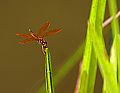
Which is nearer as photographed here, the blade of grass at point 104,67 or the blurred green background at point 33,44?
the blade of grass at point 104,67

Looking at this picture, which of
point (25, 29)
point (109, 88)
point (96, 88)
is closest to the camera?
point (109, 88)

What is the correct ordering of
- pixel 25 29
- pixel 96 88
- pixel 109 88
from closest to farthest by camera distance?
1. pixel 109 88
2. pixel 25 29
3. pixel 96 88

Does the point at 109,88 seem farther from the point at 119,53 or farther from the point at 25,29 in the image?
the point at 25,29

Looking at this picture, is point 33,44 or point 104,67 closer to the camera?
point 104,67

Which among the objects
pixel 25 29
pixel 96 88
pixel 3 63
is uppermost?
pixel 25 29

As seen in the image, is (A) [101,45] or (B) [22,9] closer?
(A) [101,45]

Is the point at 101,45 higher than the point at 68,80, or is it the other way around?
the point at 101,45

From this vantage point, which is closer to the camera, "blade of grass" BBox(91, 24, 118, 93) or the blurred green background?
"blade of grass" BBox(91, 24, 118, 93)

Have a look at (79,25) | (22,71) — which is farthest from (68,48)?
(22,71)
